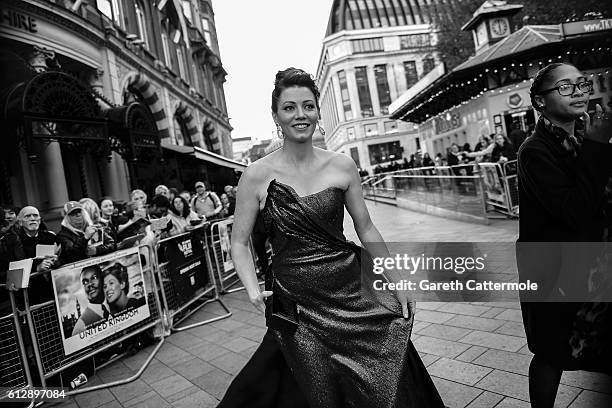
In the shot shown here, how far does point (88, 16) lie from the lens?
41.3 feet

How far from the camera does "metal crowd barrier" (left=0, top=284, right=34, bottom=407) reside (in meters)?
3.73

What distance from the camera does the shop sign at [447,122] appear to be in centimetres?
2803

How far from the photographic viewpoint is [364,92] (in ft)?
230

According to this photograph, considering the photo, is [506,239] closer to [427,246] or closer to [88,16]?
[427,246]

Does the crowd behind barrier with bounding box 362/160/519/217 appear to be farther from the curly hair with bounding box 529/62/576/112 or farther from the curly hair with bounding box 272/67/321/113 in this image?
the curly hair with bounding box 272/67/321/113

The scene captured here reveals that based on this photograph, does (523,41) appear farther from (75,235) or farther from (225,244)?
(75,235)

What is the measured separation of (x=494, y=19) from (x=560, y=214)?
24962 millimetres

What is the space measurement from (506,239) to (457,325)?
146 inches

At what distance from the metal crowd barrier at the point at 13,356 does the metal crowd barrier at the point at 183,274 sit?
1724 millimetres

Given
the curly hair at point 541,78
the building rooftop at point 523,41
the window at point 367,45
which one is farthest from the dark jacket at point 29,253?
the window at point 367,45

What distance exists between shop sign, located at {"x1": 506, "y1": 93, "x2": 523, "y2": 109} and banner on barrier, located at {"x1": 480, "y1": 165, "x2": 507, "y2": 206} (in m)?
14.3

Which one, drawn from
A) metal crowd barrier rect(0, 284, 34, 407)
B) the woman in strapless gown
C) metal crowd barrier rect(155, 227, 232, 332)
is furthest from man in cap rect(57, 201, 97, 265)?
the woman in strapless gown

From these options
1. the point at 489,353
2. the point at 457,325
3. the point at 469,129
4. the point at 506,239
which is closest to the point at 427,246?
the point at 506,239

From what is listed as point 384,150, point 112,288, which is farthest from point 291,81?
point 384,150
